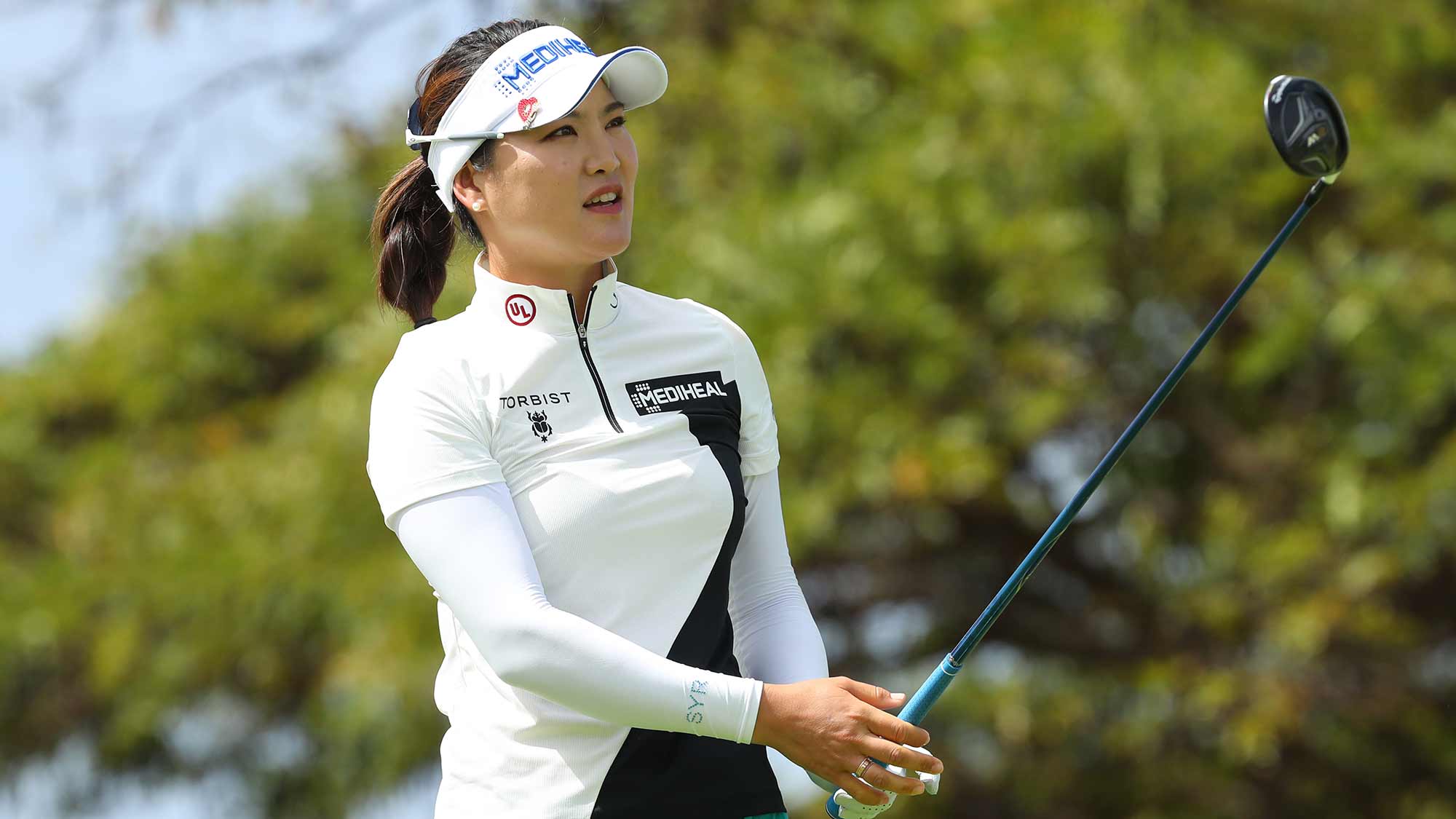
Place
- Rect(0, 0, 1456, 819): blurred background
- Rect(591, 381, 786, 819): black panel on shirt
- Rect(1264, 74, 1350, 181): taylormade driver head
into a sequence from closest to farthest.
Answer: Rect(591, 381, 786, 819): black panel on shirt → Rect(1264, 74, 1350, 181): taylormade driver head → Rect(0, 0, 1456, 819): blurred background

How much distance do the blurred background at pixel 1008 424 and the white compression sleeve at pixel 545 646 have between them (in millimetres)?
3685

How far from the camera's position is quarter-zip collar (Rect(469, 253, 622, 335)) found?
1.86m

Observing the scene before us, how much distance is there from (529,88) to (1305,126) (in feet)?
3.47

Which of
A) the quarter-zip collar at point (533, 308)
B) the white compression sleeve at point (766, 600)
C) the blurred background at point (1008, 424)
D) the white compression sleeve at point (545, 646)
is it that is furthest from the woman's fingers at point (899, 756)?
the blurred background at point (1008, 424)

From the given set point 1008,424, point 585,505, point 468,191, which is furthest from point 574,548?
point 1008,424

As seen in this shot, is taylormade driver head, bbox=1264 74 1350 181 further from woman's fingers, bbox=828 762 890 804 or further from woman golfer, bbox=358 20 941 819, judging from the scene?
woman's fingers, bbox=828 762 890 804

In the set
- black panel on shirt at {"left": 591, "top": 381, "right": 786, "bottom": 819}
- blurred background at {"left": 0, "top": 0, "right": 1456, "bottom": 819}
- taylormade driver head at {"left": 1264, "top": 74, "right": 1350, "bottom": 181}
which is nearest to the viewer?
black panel on shirt at {"left": 591, "top": 381, "right": 786, "bottom": 819}

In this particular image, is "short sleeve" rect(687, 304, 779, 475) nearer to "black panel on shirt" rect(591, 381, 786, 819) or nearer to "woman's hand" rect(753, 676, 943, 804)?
"black panel on shirt" rect(591, 381, 786, 819)

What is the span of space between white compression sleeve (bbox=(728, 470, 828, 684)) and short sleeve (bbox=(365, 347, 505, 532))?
1.14ft

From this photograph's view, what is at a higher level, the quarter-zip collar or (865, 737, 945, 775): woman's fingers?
the quarter-zip collar

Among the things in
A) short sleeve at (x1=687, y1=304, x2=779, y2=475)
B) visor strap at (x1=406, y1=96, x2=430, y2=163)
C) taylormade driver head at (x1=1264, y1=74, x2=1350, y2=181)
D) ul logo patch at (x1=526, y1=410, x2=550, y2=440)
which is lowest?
ul logo patch at (x1=526, y1=410, x2=550, y2=440)

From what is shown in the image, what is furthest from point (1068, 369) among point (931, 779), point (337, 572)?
point (931, 779)

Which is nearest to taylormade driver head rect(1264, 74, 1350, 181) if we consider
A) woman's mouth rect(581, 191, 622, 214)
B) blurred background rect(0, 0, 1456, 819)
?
woman's mouth rect(581, 191, 622, 214)

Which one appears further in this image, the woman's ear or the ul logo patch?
the woman's ear
